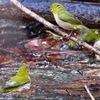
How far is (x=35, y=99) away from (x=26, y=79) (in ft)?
2.25

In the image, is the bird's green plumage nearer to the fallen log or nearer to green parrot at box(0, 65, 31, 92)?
green parrot at box(0, 65, 31, 92)

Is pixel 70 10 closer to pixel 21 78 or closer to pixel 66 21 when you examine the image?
pixel 66 21

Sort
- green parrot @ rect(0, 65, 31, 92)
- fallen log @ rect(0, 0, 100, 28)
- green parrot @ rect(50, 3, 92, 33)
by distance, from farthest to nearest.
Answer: fallen log @ rect(0, 0, 100, 28) → green parrot @ rect(50, 3, 92, 33) → green parrot @ rect(0, 65, 31, 92)

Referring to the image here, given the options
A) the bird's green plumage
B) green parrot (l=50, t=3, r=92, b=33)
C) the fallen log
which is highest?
green parrot (l=50, t=3, r=92, b=33)

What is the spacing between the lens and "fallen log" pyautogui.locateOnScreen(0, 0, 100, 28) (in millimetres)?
10664

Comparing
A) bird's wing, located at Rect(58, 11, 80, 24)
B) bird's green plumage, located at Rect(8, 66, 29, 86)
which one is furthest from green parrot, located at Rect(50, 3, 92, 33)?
bird's green plumage, located at Rect(8, 66, 29, 86)

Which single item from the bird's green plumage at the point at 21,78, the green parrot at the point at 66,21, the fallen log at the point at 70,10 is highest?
the green parrot at the point at 66,21

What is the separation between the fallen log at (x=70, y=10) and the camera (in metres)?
10.7

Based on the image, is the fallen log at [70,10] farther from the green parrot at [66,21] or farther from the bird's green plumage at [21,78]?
the bird's green plumage at [21,78]

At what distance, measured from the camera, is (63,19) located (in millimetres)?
7141

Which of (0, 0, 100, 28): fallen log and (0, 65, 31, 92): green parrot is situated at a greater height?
(0, 65, 31, 92): green parrot

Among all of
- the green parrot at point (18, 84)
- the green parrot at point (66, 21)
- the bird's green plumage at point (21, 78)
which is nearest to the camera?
the green parrot at point (18, 84)

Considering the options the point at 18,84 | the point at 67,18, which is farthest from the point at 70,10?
the point at 18,84

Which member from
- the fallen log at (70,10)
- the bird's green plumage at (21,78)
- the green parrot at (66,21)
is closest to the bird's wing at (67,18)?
the green parrot at (66,21)
